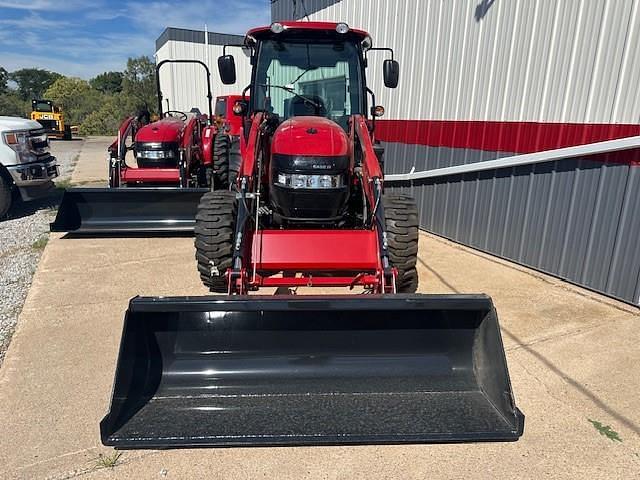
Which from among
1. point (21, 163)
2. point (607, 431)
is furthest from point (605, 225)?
point (21, 163)

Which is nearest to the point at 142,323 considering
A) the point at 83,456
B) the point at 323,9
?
the point at 83,456

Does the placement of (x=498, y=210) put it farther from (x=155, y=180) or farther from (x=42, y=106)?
(x=42, y=106)

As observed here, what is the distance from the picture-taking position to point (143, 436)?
226 centimetres

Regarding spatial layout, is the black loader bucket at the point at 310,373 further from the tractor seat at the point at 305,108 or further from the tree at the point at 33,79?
the tree at the point at 33,79

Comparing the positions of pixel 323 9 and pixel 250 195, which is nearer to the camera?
pixel 250 195

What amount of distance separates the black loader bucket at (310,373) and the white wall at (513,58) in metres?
3.26

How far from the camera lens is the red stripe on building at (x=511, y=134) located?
14.7 feet

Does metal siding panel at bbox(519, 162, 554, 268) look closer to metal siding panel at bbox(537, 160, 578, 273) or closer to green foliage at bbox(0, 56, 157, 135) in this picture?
metal siding panel at bbox(537, 160, 578, 273)

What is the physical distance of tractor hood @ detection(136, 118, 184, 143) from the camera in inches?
305

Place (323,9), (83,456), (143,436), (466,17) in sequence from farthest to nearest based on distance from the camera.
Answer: (323,9) → (466,17) → (83,456) → (143,436)

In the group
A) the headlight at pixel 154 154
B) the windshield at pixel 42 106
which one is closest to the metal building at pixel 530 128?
the headlight at pixel 154 154

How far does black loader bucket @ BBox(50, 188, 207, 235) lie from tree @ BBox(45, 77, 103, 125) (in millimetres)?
37516

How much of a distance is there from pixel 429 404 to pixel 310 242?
1.52 m

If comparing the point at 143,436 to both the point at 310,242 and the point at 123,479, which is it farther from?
the point at 310,242
